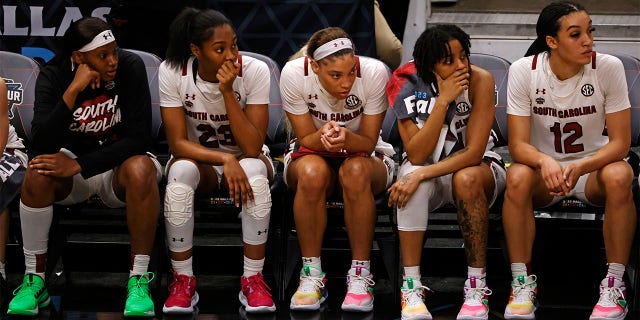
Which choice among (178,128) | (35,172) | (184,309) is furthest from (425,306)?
(35,172)

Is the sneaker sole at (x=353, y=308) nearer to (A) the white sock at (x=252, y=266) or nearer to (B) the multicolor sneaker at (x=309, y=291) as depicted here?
(B) the multicolor sneaker at (x=309, y=291)

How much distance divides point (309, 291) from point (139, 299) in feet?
2.28

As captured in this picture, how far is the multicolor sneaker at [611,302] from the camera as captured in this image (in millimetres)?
3965

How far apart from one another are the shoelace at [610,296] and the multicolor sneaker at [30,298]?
229 centimetres

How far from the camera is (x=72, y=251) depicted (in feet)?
15.2

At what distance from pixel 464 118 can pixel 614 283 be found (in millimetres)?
913

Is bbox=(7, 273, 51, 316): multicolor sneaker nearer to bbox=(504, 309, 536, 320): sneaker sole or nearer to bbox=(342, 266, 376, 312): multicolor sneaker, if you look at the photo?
bbox=(342, 266, 376, 312): multicolor sneaker

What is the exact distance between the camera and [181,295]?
4121 mm

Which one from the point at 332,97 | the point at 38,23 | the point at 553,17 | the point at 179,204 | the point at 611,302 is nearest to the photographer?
the point at 611,302

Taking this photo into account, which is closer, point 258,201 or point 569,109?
point 258,201

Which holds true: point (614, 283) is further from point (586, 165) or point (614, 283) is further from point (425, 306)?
point (425, 306)

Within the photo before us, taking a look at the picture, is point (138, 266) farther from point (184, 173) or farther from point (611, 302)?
point (611, 302)

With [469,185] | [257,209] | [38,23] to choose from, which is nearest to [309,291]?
[257,209]

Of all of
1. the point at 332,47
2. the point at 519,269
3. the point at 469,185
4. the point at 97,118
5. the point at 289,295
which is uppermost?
the point at 332,47
